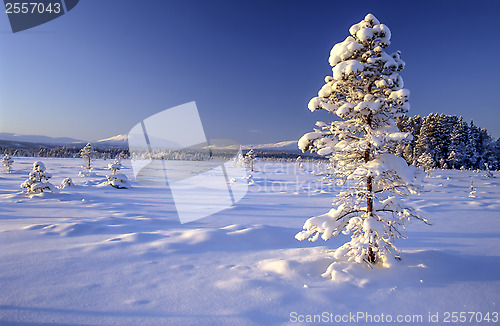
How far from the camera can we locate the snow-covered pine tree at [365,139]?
4.73 metres

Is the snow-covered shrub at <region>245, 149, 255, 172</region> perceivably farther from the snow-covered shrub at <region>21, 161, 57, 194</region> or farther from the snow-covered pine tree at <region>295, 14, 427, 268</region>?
the snow-covered pine tree at <region>295, 14, 427, 268</region>

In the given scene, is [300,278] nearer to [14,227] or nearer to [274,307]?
[274,307]

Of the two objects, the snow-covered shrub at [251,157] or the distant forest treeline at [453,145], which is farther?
the snow-covered shrub at [251,157]

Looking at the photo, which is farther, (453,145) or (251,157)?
(251,157)

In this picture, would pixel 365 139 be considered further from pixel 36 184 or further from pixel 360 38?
pixel 36 184

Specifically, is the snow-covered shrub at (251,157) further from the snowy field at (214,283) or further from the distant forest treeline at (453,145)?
the snowy field at (214,283)

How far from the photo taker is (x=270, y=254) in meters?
6.88

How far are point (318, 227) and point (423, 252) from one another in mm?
3229

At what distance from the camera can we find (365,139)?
519 centimetres

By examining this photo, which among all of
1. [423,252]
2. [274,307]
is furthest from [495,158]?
[274,307]

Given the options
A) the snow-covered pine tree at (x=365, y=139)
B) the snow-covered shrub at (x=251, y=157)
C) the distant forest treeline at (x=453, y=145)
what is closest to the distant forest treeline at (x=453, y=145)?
the distant forest treeline at (x=453, y=145)

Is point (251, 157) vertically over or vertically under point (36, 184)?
under

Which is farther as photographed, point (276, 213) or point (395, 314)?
point (276, 213)

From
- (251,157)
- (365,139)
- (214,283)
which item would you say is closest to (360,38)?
(365,139)
